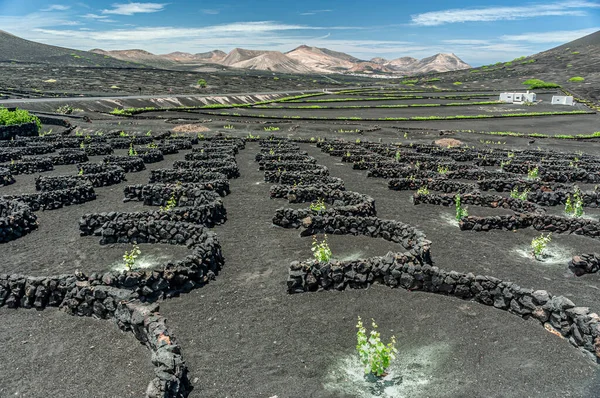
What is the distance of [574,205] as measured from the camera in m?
24.9

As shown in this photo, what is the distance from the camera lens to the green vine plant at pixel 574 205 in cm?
2277

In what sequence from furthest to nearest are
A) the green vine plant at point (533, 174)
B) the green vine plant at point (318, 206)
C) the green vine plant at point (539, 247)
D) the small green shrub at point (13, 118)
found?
the small green shrub at point (13, 118) < the green vine plant at point (533, 174) < the green vine plant at point (318, 206) < the green vine plant at point (539, 247)

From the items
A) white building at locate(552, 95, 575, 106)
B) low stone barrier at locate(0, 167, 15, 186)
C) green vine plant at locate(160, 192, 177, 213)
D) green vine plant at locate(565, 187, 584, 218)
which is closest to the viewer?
green vine plant at locate(160, 192, 177, 213)

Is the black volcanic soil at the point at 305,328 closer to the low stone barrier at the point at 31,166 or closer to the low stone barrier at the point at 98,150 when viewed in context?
the low stone barrier at the point at 31,166

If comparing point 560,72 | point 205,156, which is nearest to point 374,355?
point 205,156

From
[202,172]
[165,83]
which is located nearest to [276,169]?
[202,172]

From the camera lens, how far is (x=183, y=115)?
74625mm

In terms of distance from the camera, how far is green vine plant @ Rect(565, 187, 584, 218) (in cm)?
2277

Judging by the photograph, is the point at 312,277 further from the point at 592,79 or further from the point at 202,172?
the point at 592,79

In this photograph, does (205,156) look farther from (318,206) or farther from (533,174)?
(533,174)

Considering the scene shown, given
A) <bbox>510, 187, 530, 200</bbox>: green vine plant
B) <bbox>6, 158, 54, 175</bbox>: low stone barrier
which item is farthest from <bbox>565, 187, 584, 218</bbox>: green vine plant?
Answer: <bbox>6, 158, 54, 175</bbox>: low stone barrier

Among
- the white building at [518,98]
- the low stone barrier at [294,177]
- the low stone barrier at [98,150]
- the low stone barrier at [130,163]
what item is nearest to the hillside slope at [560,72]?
the white building at [518,98]

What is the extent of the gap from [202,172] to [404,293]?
59.3 feet

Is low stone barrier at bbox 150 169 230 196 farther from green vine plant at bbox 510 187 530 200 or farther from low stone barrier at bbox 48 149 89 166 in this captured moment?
green vine plant at bbox 510 187 530 200
